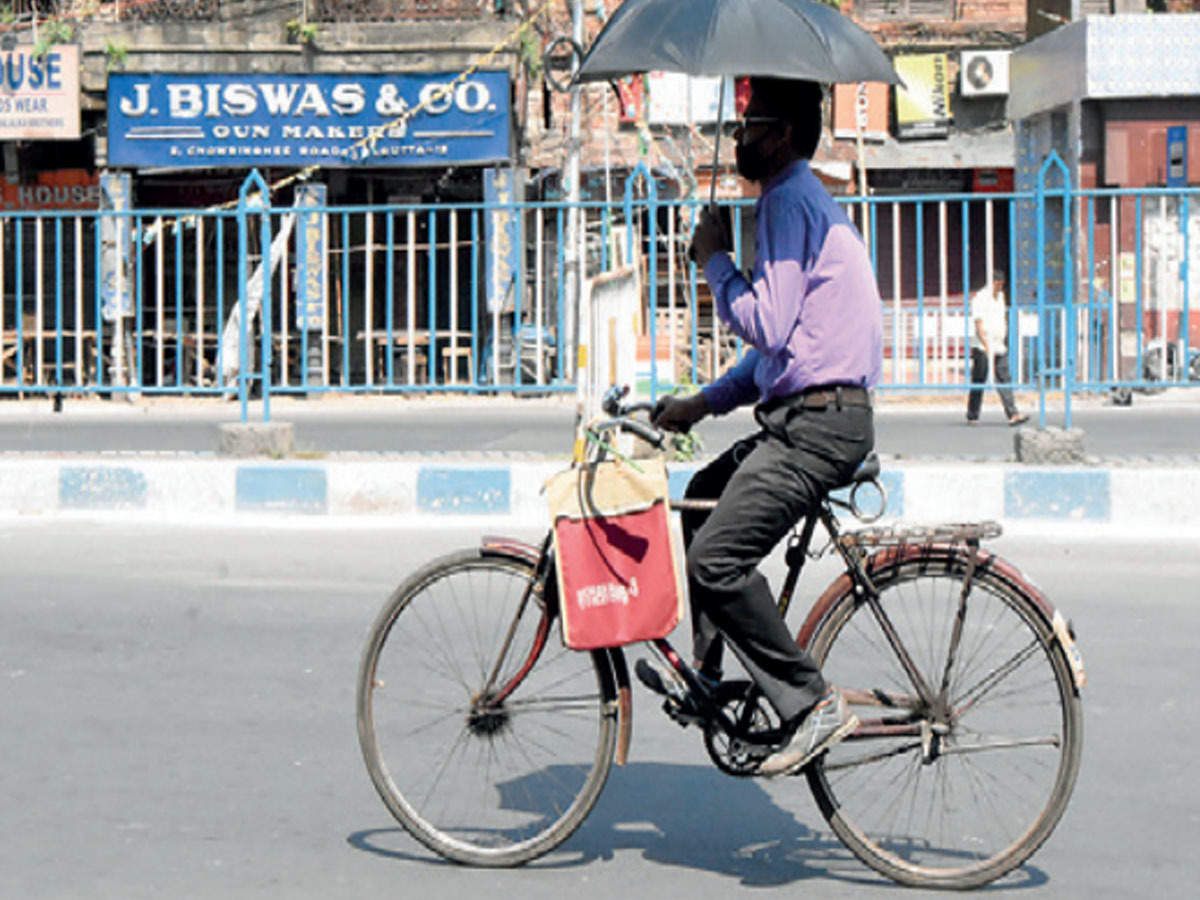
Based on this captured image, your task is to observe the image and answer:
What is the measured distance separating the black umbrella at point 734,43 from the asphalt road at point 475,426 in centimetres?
691

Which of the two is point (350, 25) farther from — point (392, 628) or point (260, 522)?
point (392, 628)

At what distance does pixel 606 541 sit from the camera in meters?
4.55

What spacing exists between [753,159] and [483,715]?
141 cm

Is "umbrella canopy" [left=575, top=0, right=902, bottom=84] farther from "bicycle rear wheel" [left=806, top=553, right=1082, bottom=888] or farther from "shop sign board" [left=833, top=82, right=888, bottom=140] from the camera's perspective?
"shop sign board" [left=833, top=82, right=888, bottom=140]

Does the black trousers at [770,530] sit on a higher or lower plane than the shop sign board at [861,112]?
lower

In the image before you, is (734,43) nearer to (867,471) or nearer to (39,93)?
(867,471)

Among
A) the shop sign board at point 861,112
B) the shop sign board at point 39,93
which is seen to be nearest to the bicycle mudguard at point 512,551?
the shop sign board at point 39,93

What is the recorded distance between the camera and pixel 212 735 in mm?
5965

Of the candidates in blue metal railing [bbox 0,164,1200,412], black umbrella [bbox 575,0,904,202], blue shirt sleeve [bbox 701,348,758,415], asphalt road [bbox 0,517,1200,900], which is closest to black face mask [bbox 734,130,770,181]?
black umbrella [bbox 575,0,904,202]

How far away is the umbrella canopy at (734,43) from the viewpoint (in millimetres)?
4562

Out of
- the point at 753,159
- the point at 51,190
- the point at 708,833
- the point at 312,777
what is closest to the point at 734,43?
the point at 753,159

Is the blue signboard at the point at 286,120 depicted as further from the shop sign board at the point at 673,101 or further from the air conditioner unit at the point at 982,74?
the air conditioner unit at the point at 982,74

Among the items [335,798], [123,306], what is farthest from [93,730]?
[123,306]

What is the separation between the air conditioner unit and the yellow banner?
0.74ft
